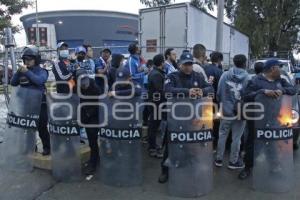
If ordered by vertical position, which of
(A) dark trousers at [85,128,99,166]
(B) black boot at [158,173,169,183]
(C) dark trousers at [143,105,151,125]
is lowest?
(B) black boot at [158,173,169,183]

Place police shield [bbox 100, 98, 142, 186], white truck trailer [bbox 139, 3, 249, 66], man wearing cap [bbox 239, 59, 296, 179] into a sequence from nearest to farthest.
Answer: man wearing cap [bbox 239, 59, 296, 179], police shield [bbox 100, 98, 142, 186], white truck trailer [bbox 139, 3, 249, 66]

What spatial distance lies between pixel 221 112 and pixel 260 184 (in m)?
1.38

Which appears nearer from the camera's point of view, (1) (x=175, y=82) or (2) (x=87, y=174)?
(1) (x=175, y=82)

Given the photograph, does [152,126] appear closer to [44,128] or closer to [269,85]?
[44,128]

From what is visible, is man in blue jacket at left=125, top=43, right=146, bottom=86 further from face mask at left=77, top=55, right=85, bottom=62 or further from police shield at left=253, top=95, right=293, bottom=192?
police shield at left=253, top=95, right=293, bottom=192

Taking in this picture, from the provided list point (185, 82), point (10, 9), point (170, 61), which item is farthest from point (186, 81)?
point (10, 9)

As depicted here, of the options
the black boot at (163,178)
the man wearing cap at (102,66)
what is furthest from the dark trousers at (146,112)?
the black boot at (163,178)

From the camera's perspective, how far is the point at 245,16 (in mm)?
38906

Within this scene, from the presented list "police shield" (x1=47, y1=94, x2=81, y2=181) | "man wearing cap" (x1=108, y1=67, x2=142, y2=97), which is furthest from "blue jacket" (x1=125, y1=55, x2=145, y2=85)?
"police shield" (x1=47, y1=94, x2=81, y2=181)

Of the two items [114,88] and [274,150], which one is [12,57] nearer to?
[114,88]

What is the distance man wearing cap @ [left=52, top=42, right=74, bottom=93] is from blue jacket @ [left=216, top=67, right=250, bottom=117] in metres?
2.47

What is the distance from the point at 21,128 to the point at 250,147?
143 inches

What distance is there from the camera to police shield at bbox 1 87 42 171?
671 centimetres

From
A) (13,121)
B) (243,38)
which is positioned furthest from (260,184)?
(243,38)
